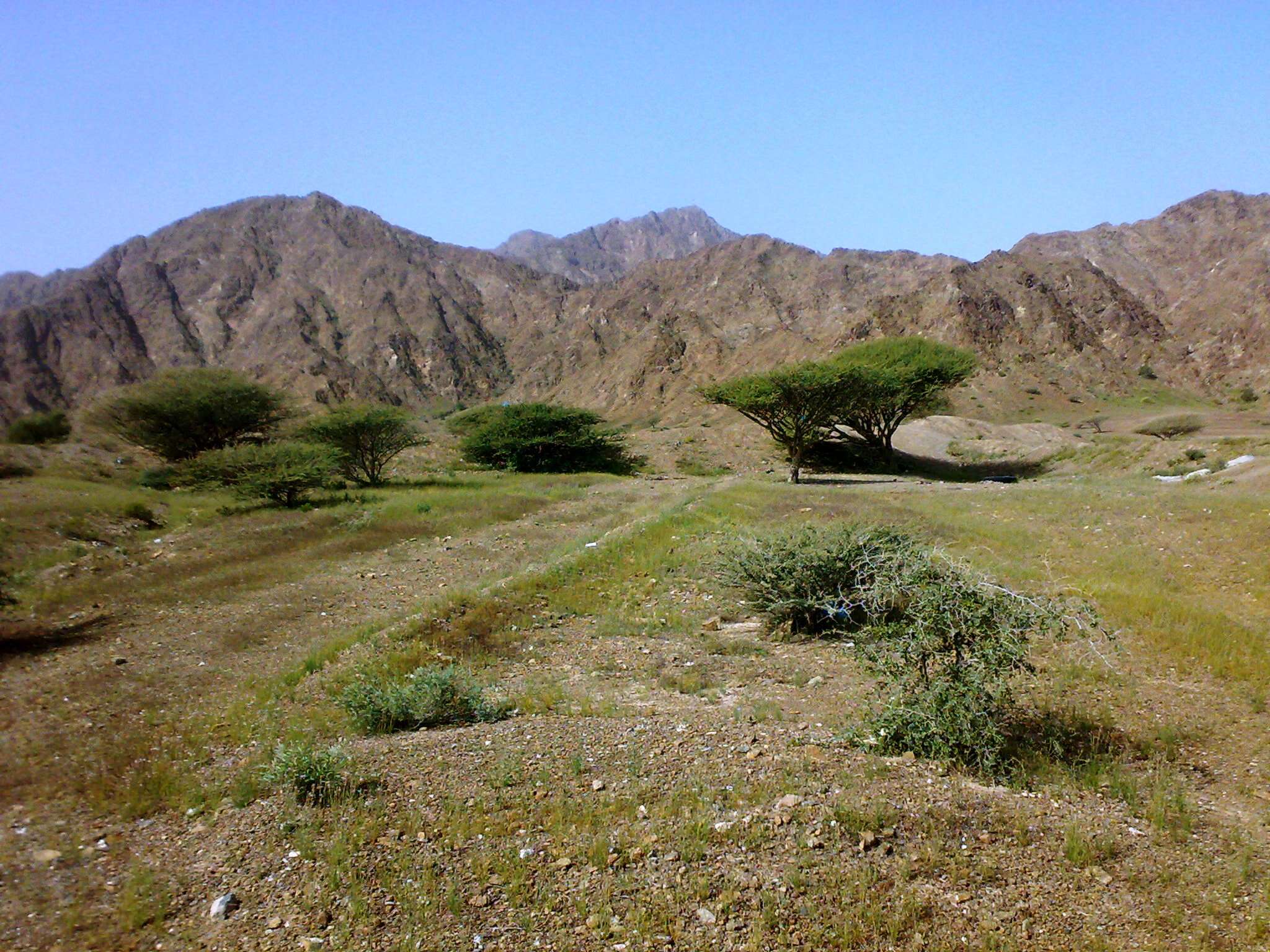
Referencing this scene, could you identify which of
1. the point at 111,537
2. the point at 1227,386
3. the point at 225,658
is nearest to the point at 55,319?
the point at 111,537

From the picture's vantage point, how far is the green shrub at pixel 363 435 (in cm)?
3303

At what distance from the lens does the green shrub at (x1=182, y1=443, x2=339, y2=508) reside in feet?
85.7

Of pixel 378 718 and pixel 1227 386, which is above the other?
pixel 1227 386

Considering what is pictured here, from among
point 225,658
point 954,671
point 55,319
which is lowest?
point 225,658

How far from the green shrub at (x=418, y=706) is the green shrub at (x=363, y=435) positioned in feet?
87.8

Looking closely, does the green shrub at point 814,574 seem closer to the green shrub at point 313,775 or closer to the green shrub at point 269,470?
the green shrub at point 313,775

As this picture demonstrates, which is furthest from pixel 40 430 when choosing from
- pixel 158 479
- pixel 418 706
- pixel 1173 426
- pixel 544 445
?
pixel 1173 426

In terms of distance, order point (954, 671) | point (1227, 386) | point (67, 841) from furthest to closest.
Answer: point (1227, 386) < point (954, 671) < point (67, 841)

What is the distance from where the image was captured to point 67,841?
514cm

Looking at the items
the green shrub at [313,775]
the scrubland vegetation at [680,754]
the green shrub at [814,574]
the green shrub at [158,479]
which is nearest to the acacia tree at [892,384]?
the scrubland vegetation at [680,754]

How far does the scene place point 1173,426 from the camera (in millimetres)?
43969

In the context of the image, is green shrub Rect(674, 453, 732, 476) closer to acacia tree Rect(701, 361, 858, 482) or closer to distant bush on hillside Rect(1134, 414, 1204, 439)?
acacia tree Rect(701, 361, 858, 482)

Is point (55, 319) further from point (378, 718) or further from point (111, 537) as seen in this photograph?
point (378, 718)

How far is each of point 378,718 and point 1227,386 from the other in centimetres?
8181
